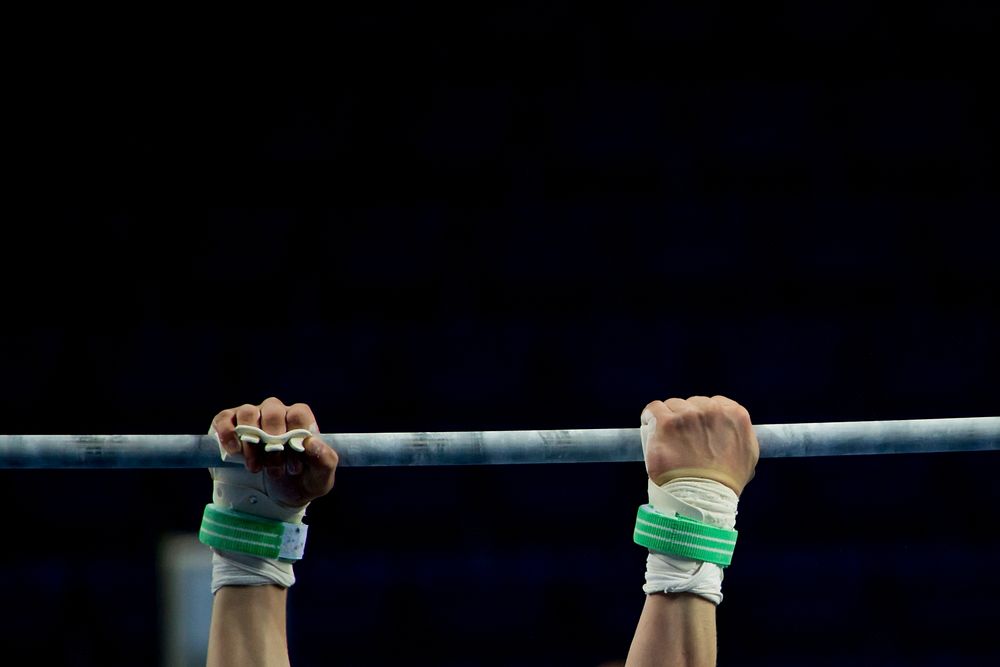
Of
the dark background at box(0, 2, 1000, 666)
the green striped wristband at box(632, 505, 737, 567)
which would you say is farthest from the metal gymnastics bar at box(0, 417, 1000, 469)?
the dark background at box(0, 2, 1000, 666)

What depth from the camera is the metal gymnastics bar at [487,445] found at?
1.55 meters

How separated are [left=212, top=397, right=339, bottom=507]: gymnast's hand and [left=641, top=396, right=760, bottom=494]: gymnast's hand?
47cm

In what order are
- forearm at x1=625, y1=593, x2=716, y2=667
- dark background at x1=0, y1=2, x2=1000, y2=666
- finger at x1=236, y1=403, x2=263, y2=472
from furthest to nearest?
dark background at x1=0, y1=2, x2=1000, y2=666
finger at x1=236, y1=403, x2=263, y2=472
forearm at x1=625, y1=593, x2=716, y2=667

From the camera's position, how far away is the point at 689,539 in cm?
143

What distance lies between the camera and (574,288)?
3256 millimetres

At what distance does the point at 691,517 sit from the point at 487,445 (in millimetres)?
315

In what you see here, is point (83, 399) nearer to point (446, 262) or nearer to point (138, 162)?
point (138, 162)

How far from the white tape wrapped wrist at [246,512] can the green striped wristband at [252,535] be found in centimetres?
1

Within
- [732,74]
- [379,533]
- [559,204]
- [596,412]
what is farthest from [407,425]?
[732,74]

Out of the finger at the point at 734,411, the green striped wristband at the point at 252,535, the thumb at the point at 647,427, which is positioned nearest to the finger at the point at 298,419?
the green striped wristband at the point at 252,535

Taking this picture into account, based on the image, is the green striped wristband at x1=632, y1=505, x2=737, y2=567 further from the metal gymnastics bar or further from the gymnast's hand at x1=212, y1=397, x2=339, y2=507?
the gymnast's hand at x1=212, y1=397, x2=339, y2=507

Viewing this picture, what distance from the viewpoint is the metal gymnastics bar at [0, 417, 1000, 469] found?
1551mm

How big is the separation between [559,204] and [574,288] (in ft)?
0.88

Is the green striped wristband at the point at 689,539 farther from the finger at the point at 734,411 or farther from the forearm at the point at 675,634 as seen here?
the finger at the point at 734,411
